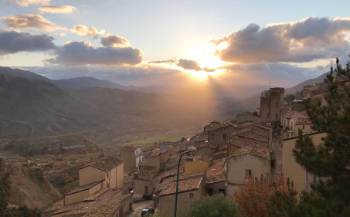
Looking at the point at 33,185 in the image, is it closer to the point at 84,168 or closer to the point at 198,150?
the point at 84,168

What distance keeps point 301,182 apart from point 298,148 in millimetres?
9619

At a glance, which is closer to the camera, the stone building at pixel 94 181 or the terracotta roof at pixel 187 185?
the terracotta roof at pixel 187 185

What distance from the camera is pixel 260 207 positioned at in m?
27.4

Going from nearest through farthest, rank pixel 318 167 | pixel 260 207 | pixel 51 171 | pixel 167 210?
pixel 318 167, pixel 260 207, pixel 167 210, pixel 51 171

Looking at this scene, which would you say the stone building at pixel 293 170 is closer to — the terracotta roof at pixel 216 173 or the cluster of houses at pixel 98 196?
the terracotta roof at pixel 216 173

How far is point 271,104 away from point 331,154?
111 feet

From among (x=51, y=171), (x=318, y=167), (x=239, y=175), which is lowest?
(x=51, y=171)

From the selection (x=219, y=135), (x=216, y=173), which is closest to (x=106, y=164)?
(x=219, y=135)

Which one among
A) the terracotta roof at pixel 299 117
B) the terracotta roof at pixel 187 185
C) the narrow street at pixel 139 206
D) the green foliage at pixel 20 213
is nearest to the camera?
the terracotta roof at pixel 187 185

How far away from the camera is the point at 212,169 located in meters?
39.4

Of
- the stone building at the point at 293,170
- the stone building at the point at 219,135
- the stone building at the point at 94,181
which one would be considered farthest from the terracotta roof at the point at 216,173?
the stone building at the point at 94,181

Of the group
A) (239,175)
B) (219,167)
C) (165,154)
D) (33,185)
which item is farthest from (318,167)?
(33,185)

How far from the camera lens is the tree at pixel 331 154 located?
14.5 meters

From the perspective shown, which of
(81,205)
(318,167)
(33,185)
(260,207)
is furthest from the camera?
(33,185)
